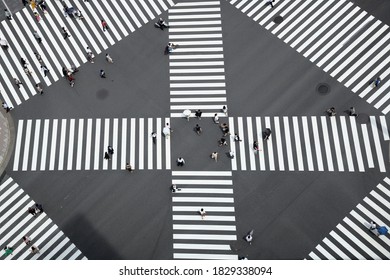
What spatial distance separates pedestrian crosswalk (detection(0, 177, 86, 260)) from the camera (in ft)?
95.9

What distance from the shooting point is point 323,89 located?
109 ft

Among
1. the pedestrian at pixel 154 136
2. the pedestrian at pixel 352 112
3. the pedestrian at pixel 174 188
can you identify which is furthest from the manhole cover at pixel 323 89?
the pedestrian at pixel 174 188

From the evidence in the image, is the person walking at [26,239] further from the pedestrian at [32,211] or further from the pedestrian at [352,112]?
the pedestrian at [352,112]

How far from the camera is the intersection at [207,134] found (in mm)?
29359

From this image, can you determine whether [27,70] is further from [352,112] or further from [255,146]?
[352,112]

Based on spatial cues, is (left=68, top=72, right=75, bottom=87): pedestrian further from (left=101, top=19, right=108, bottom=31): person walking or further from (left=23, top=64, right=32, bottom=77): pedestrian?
(left=101, top=19, right=108, bottom=31): person walking

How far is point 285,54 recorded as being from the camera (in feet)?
114

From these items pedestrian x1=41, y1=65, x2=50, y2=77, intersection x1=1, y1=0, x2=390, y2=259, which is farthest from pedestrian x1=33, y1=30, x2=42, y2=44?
pedestrian x1=41, y1=65, x2=50, y2=77

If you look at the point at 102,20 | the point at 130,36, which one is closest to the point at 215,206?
the point at 130,36

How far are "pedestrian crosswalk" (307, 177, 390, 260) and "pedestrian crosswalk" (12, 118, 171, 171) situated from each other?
11.9 metres

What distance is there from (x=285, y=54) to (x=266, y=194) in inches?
452

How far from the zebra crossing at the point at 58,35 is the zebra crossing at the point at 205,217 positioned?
12.9 metres
